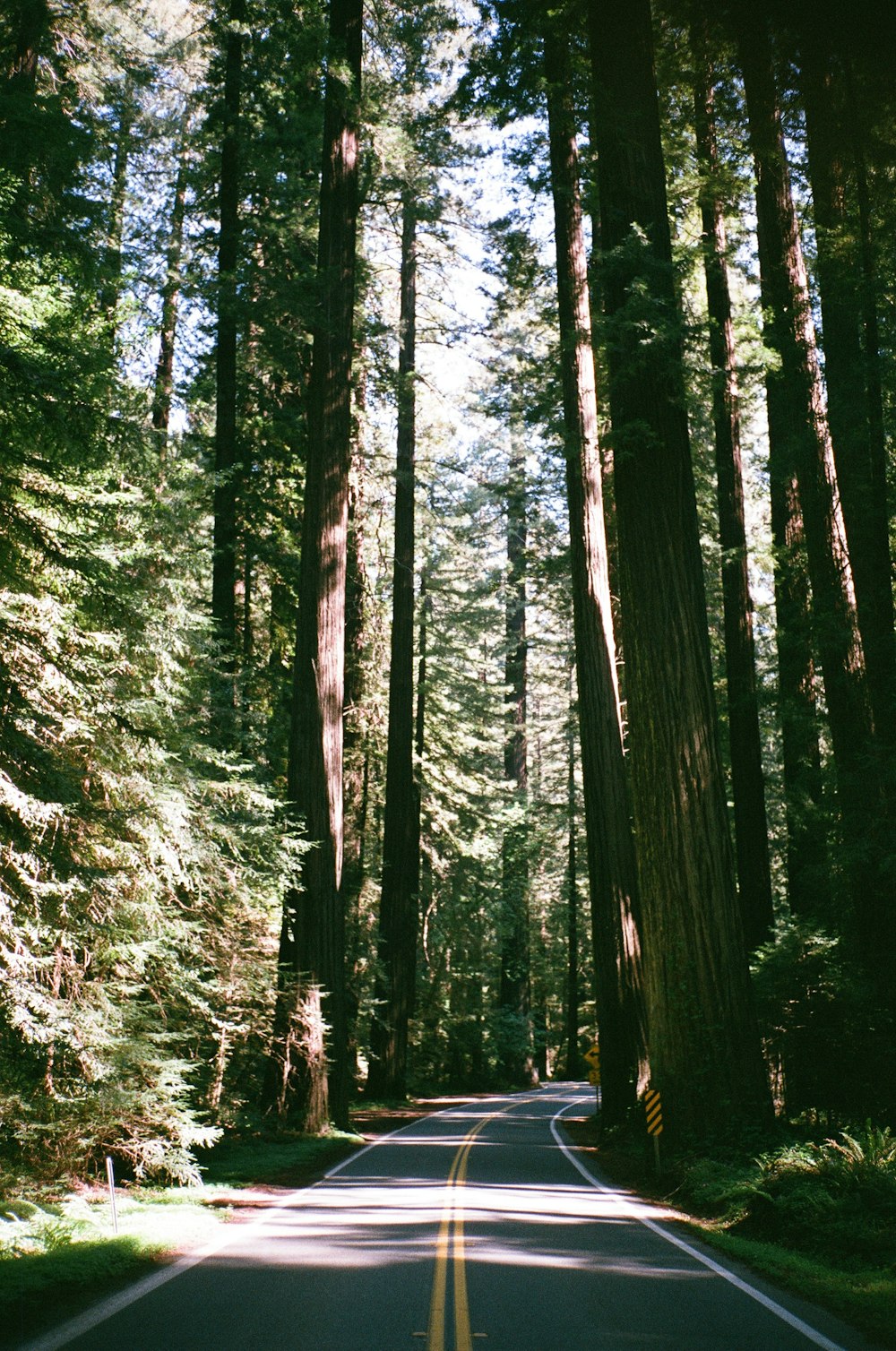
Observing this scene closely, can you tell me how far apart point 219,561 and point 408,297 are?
11.7 metres

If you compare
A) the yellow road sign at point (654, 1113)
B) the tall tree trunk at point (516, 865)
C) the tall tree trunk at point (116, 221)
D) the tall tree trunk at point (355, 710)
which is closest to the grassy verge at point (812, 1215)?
the yellow road sign at point (654, 1113)

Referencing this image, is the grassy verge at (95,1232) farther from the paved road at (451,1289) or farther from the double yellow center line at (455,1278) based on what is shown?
the double yellow center line at (455,1278)

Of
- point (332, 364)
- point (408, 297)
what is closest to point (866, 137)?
point (332, 364)

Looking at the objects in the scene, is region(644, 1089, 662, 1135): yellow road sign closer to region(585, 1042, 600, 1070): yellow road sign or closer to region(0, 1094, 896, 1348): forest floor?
region(0, 1094, 896, 1348): forest floor

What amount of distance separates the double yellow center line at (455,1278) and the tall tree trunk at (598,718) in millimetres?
4652

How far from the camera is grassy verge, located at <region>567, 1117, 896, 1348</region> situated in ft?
22.1

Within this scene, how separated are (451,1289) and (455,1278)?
13.5 inches

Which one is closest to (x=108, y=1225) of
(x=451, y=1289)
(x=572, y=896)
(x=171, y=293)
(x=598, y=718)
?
(x=451, y=1289)

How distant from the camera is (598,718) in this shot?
53.7ft

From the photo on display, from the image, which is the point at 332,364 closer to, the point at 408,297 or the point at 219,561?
the point at 219,561

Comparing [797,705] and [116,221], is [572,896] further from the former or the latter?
[116,221]

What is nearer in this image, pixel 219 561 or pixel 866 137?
pixel 866 137

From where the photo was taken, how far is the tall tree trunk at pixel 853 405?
516 inches

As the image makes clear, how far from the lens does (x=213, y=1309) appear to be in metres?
5.97
